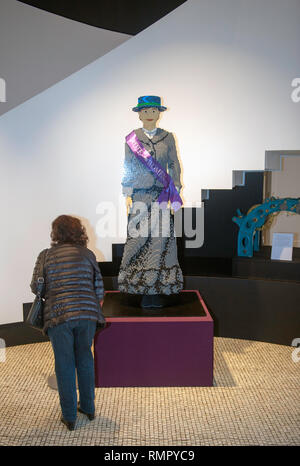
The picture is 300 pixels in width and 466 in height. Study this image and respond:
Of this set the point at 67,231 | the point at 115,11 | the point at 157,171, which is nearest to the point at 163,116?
the point at 115,11

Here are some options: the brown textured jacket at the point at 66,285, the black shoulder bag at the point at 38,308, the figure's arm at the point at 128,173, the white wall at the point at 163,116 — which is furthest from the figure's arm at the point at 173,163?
the black shoulder bag at the point at 38,308

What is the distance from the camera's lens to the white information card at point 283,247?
150 inches

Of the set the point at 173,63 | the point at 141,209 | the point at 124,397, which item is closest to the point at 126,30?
the point at 173,63

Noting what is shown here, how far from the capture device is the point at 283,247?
3.82 m

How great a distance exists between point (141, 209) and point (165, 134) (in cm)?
56

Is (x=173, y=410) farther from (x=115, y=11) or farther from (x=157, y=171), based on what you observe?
(x=115, y=11)

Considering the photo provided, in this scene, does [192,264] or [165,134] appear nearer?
[165,134]

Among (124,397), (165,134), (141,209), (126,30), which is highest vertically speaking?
(126,30)

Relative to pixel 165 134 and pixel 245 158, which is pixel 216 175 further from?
pixel 165 134

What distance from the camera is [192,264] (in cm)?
421

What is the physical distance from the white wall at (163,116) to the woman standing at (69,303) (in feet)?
5.22

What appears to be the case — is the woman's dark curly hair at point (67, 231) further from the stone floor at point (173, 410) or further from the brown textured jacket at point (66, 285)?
the stone floor at point (173, 410)

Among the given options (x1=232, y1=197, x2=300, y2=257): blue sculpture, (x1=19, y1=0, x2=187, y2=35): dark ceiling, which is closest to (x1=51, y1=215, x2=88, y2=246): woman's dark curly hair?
(x1=232, y1=197, x2=300, y2=257): blue sculpture

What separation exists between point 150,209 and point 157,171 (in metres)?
0.27
